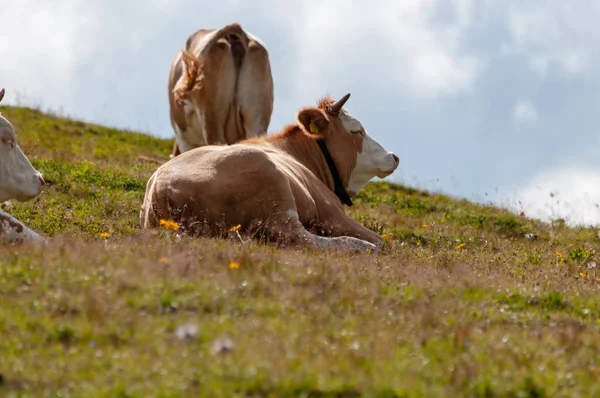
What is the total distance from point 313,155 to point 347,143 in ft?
1.95

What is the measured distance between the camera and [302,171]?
11.2 meters

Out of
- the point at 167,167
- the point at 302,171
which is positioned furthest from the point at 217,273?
the point at 302,171

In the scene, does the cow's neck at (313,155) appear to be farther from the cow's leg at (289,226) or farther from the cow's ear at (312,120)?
the cow's leg at (289,226)

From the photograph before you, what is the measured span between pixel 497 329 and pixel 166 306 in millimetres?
1987

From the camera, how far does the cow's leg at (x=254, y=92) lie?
56.3 ft

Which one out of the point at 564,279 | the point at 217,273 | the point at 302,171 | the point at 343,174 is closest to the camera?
the point at 217,273

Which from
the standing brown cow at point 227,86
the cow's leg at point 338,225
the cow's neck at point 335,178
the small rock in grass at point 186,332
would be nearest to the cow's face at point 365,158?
the cow's neck at point 335,178

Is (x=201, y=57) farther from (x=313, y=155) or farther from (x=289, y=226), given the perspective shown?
(x=289, y=226)

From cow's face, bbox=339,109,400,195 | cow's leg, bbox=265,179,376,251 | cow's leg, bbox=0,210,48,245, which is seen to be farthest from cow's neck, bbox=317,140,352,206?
cow's leg, bbox=0,210,48,245

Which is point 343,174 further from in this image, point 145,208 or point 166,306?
point 166,306

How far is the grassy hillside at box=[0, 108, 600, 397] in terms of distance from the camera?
15.6ft

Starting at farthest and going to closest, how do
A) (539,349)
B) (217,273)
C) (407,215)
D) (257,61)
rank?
(257,61) → (407,215) → (217,273) → (539,349)

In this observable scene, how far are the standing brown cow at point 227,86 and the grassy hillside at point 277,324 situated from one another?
27.0 feet

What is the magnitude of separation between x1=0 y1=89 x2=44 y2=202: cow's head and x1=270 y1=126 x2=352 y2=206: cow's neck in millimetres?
3548
